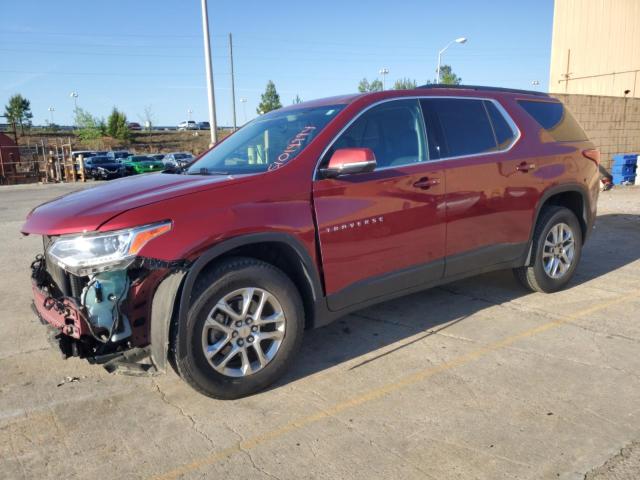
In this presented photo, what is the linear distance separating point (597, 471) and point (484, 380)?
3.16 feet

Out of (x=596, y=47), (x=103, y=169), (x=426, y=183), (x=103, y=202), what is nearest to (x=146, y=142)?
(x=103, y=169)

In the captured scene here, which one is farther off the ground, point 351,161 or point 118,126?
point 118,126

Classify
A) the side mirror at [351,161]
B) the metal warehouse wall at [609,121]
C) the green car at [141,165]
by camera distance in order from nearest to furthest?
the side mirror at [351,161], the metal warehouse wall at [609,121], the green car at [141,165]

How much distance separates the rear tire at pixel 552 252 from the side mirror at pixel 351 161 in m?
2.32

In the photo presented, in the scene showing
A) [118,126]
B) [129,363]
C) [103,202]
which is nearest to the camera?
[129,363]

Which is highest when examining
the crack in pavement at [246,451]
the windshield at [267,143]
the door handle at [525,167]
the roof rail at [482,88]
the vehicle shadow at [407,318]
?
the roof rail at [482,88]

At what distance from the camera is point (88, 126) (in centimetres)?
7119

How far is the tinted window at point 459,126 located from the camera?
13.3 ft

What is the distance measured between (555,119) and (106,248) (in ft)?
14.1

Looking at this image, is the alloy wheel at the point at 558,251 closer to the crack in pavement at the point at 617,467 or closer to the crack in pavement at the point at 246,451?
the crack in pavement at the point at 617,467

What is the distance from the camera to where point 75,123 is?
7419 centimetres

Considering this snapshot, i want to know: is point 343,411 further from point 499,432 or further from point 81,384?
point 81,384

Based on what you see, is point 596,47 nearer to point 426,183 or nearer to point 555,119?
point 555,119

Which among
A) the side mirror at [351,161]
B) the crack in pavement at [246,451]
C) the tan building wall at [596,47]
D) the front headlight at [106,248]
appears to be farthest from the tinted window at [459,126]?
the tan building wall at [596,47]
